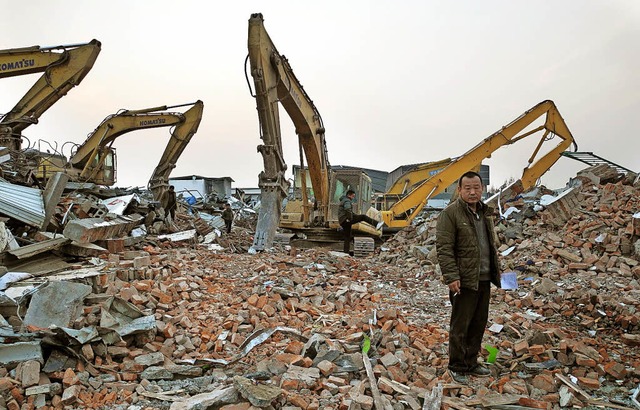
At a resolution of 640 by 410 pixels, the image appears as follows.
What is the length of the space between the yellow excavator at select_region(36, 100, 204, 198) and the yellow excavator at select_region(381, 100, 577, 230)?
6.94 metres

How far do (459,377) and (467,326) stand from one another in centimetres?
40

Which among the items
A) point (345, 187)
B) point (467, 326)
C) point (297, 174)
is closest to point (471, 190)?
point (467, 326)

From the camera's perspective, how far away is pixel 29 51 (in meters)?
11.0

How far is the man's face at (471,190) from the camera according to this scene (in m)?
3.67

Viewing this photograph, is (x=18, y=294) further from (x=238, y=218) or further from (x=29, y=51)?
(x=238, y=218)

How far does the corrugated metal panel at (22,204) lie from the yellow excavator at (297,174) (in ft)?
11.9

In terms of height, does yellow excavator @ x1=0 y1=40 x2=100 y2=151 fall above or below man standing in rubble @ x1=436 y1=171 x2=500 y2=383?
above

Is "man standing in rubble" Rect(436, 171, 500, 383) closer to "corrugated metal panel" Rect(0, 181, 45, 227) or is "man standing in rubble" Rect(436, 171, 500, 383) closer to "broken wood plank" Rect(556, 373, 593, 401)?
"broken wood plank" Rect(556, 373, 593, 401)

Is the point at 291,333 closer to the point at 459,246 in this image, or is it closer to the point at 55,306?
the point at 459,246

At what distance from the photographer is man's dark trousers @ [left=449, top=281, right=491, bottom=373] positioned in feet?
11.9

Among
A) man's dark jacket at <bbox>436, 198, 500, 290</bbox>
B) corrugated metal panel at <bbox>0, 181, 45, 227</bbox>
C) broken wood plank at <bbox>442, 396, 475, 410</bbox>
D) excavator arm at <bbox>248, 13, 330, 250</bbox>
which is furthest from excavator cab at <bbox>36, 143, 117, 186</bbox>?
A: broken wood plank at <bbox>442, 396, 475, 410</bbox>

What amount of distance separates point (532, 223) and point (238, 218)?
11790 mm

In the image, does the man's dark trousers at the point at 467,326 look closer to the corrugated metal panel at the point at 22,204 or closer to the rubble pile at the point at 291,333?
the rubble pile at the point at 291,333

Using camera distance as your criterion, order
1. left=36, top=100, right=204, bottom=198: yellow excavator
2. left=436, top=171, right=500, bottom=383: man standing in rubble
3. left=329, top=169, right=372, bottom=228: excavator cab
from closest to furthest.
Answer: left=436, top=171, right=500, bottom=383: man standing in rubble → left=329, top=169, right=372, bottom=228: excavator cab → left=36, top=100, right=204, bottom=198: yellow excavator
